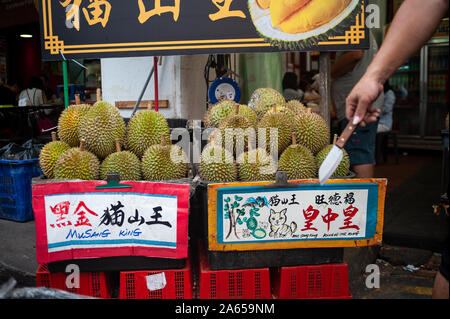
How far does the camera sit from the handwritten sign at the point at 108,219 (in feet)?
7.06

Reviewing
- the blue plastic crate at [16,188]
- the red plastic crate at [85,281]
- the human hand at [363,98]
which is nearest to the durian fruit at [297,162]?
the human hand at [363,98]

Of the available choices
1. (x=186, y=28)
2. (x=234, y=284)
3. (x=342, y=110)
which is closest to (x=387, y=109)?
(x=342, y=110)

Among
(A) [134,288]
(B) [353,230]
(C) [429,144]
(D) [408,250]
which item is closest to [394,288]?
(D) [408,250]

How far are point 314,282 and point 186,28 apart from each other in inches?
78.3

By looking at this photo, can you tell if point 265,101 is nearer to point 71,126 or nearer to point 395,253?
point 71,126

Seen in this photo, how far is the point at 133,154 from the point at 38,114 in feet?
18.8

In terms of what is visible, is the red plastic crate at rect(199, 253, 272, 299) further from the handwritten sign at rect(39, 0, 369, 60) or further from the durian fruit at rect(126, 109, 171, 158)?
the handwritten sign at rect(39, 0, 369, 60)

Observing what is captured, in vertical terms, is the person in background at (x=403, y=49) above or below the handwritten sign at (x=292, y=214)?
above

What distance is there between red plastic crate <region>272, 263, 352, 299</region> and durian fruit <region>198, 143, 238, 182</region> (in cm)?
58

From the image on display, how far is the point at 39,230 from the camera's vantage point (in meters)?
2.16

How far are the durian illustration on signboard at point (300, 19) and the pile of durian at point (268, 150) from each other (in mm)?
594

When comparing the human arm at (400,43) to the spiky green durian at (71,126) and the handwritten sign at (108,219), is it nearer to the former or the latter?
the handwritten sign at (108,219)

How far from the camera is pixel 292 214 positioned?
2.12m
